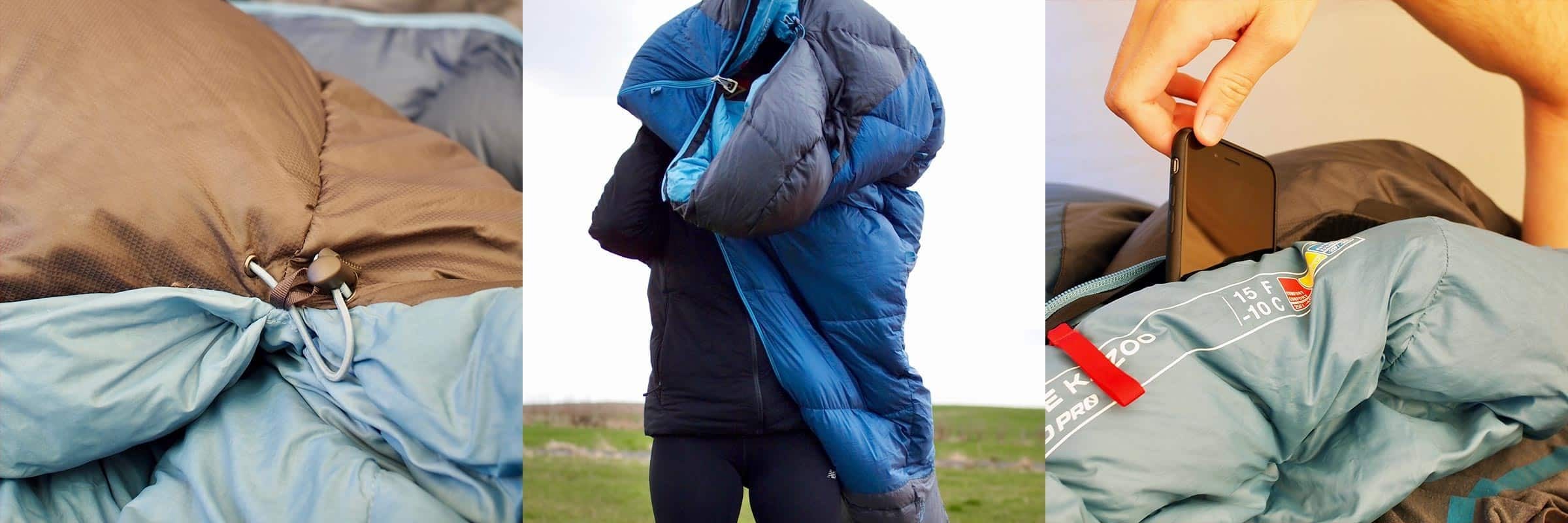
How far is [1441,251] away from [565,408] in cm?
87

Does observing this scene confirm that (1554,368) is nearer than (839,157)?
No

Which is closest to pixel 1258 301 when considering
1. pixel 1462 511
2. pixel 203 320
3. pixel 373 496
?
pixel 1462 511

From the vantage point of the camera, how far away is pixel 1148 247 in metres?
1.21

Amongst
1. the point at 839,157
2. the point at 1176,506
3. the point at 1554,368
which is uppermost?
the point at 839,157

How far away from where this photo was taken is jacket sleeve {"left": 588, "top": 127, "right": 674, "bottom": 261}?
0.80 m

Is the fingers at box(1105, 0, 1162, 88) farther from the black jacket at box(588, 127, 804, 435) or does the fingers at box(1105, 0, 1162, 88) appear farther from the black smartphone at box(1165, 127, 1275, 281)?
the black jacket at box(588, 127, 804, 435)

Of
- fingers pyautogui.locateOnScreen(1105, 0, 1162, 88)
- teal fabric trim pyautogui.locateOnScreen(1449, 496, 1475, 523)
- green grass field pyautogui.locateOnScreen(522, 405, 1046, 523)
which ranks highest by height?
fingers pyautogui.locateOnScreen(1105, 0, 1162, 88)

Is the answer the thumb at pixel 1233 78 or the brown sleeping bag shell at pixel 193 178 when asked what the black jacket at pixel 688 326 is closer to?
the brown sleeping bag shell at pixel 193 178

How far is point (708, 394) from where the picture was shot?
0.80m

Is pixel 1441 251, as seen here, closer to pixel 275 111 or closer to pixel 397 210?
pixel 397 210

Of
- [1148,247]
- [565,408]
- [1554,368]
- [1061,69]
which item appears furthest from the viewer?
[1061,69]

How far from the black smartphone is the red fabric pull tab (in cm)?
22

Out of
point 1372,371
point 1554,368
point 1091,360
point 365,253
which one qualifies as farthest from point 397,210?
point 1554,368

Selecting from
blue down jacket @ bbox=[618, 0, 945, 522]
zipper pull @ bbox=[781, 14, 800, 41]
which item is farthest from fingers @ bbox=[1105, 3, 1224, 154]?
zipper pull @ bbox=[781, 14, 800, 41]
